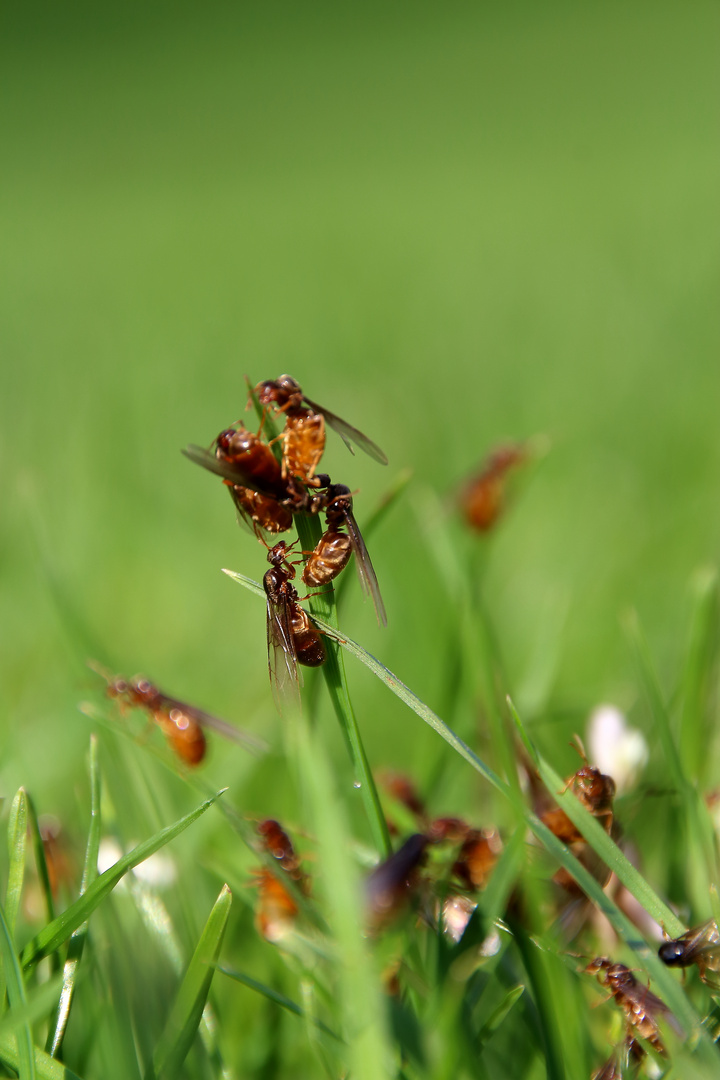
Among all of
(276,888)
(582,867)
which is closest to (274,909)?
(276,888)

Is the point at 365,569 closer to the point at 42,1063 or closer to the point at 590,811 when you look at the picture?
the point at 590,811

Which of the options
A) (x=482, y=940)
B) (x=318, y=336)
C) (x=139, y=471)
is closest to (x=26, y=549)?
(x=139, y=471)

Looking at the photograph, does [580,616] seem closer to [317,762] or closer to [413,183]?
[317,762]

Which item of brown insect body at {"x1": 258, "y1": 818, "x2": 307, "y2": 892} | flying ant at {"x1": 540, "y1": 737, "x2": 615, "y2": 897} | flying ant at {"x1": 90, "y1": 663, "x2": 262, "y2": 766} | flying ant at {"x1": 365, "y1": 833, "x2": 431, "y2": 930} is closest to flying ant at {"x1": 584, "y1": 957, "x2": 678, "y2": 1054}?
flying ant at {"x1": 540, "y1": 737, "x2": 615, "y2": 897}

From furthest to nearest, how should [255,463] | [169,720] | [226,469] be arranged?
[169,720], [255,463], [226,469]

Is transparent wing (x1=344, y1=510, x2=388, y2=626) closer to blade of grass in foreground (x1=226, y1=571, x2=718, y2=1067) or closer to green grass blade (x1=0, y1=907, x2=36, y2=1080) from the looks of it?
blade of grass in foreground (x1=226, y1=571, x2=718, y2=1067)

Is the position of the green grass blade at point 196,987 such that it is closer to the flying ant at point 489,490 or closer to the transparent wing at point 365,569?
the transparent wing at point 365,569
